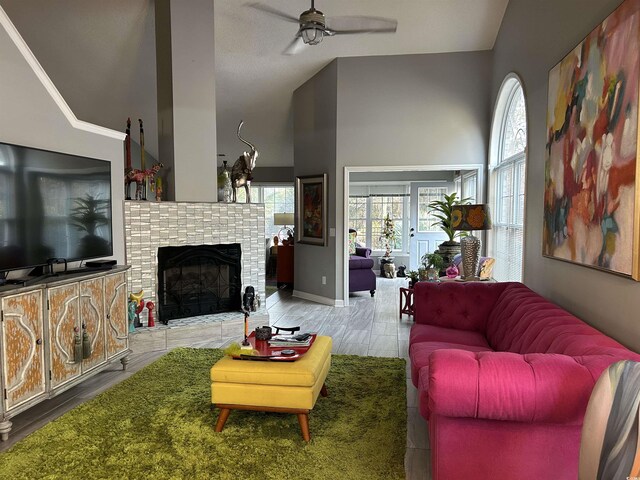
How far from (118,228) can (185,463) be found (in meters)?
2.69

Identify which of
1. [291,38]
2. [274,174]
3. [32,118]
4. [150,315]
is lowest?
[150,315]

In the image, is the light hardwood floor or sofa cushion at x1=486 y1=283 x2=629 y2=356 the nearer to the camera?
sofa cushion at x1=486 y1=283 x2=629 y2=356

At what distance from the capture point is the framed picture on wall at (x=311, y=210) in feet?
21.6

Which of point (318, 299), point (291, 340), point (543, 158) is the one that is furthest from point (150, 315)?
point (543, 158)

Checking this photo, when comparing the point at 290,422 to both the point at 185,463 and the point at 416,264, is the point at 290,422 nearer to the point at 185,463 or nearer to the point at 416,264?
the point at 185,463

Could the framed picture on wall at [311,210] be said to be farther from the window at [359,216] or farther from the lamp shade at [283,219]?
the window at [359,216]

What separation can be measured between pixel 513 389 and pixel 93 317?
3.00 metres

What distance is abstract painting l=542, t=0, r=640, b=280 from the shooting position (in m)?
2.04

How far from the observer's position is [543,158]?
3391mm

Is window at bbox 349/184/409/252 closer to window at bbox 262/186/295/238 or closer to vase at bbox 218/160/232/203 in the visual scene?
window at bbox 262/186/295/238

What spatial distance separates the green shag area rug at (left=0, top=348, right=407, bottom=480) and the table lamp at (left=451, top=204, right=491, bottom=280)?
64.6 inches

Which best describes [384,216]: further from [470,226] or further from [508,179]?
[470,226]

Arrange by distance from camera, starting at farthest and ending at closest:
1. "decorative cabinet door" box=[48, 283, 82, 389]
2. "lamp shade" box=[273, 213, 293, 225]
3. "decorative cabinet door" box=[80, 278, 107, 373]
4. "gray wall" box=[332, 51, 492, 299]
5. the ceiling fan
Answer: "lamp shade" box=[273, 213, 293, 225]
"gray wall" box=[332, 51, 492, 299]
the ceiling fan
"decorative cabinet door" box=[80, 278, 107, 373]
"decorative cabinet door" box=[48, 283, 82, 389]

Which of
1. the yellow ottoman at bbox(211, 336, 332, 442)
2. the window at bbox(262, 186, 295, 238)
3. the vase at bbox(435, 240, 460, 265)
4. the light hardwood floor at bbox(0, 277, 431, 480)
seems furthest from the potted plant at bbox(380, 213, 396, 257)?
the yellow ottoman at bbox(211, 336, 332, 442)
